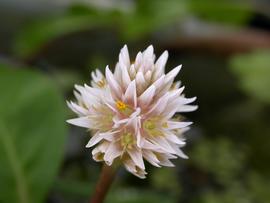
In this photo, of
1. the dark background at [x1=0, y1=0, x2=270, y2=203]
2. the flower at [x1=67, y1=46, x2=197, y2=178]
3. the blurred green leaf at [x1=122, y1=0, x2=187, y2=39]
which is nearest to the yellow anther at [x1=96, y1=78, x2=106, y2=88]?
the flower at [x1=67, y1=46, x2=197, y2=178]

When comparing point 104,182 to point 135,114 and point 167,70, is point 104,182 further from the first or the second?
point 167,70

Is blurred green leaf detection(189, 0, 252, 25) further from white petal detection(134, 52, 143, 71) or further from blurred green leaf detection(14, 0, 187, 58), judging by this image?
white petal detection(134, 52, 143, 71)

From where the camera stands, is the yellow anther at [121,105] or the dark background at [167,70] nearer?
the yellow anther at [121,105]

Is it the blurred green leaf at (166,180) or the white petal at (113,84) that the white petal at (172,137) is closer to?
the white petal at (113,84)

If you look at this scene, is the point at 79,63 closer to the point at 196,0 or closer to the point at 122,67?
the point at 196,0

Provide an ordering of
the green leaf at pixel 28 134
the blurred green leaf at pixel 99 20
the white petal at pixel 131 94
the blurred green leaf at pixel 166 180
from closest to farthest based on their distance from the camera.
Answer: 1. the white petal at pixel 131 94
2. the green leaf at pixel 28 134
3. the blurred green leaf at pixel 166 180
4. the blurred green leaf at pixel 99 20

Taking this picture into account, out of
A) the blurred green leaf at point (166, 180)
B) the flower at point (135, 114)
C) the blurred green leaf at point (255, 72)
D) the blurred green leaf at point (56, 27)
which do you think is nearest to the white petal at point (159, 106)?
the flower at point (135, 114)

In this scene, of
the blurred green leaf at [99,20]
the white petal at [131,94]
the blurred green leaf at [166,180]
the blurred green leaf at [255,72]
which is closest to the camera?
the white petal at [131,94]

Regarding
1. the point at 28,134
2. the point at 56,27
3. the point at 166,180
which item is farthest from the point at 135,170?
the point at 56,27
